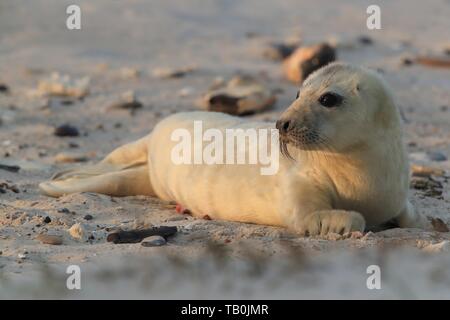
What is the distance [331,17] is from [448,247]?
791 centimetres

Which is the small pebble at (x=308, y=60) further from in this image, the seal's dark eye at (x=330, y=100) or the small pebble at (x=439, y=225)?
the seal's dark eye at (x=330, y=100)

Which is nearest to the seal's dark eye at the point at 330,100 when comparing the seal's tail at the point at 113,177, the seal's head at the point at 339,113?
the seal's head at the point at 339,113

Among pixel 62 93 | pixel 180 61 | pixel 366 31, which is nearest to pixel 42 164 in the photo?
pixel 62 93

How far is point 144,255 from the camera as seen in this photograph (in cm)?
347

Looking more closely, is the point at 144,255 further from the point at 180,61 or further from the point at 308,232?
the point at 180,61

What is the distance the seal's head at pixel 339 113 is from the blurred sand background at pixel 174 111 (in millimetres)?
406

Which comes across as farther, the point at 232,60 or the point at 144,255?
the point at 232,60

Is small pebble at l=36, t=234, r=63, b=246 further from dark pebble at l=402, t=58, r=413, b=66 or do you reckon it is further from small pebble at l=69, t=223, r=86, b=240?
dark pebble at l=402, t=58, r=413, b=66

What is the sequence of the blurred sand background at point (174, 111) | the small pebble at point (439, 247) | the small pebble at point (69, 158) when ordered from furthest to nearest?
the small pebble at point (69, 158) < the small pebble at point (439, 247) < the blurred sand background at point (174, 111)

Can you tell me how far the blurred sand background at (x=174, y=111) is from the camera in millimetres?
3188

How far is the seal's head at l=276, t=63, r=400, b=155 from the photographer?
379 centimetres

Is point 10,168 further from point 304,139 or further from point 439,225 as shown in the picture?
point 439,225

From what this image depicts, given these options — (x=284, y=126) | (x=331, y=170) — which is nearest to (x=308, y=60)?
(x=331, y=170)

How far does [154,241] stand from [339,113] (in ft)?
3.05
